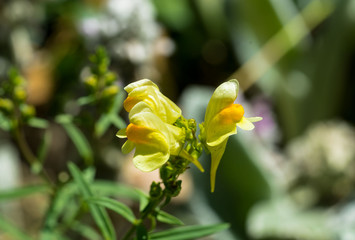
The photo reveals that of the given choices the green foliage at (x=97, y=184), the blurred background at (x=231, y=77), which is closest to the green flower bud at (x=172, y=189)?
the green foliage at (x=97, y=184)

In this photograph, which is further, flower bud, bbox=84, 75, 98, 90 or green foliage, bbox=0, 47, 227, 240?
flower bud, bbox=84, 75, 98, 90

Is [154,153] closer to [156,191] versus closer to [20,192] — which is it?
[156,191]

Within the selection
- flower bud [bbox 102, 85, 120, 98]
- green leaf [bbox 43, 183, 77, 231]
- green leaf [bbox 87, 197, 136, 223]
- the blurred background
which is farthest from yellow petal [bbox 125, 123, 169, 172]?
the blurred background

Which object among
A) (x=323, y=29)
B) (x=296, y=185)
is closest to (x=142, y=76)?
(x=296, y=185)

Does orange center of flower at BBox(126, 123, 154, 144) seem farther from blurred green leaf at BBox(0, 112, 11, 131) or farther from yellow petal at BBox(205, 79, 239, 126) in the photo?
blurred green leaf at BBox(0, 112, 11, 131)

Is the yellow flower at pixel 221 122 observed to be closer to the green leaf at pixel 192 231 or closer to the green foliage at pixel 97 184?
the green foliage at pixel 97 184

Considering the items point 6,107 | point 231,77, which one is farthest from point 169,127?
point 231,77
